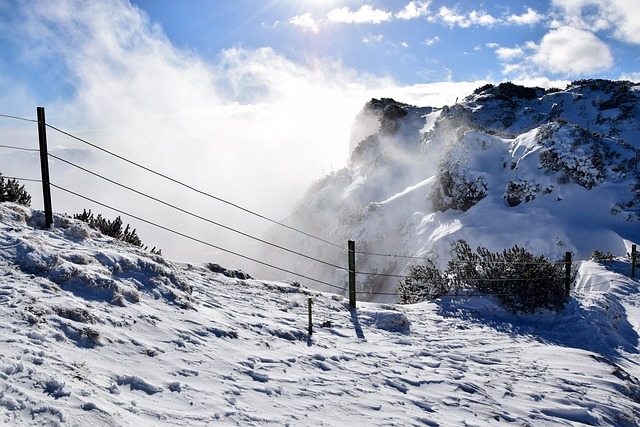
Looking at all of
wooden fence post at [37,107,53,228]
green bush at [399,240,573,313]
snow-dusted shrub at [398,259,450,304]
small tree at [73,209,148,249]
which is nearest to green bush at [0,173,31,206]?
small tree at [73,209,148,249]

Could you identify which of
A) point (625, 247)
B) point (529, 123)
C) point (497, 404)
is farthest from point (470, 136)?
point (497, 404)

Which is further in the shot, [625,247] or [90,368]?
[625,247]

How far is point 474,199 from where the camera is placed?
25422 mm

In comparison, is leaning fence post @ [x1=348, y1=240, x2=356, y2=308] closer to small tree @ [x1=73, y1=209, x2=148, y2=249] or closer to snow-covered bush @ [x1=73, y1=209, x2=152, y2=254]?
small tree @ [x1=73, y1=209, x2=148, y2=249]

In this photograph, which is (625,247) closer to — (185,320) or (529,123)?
(185,320)

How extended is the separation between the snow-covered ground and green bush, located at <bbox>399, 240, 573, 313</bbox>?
1.05m

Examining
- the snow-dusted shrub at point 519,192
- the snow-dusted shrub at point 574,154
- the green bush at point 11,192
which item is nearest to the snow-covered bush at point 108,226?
the green bush at point 11,192

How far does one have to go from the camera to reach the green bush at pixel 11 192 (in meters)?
9.38

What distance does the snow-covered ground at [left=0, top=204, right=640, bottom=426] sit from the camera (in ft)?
13.7

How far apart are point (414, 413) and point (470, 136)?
2628 centimetres

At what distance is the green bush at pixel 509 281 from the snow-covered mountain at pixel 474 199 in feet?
11.3

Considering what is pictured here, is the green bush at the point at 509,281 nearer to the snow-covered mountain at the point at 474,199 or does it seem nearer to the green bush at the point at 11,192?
the snow-covered mountain at the point at 474,199

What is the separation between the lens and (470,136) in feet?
93.6

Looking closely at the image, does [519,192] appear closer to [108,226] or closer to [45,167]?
[108,226]
